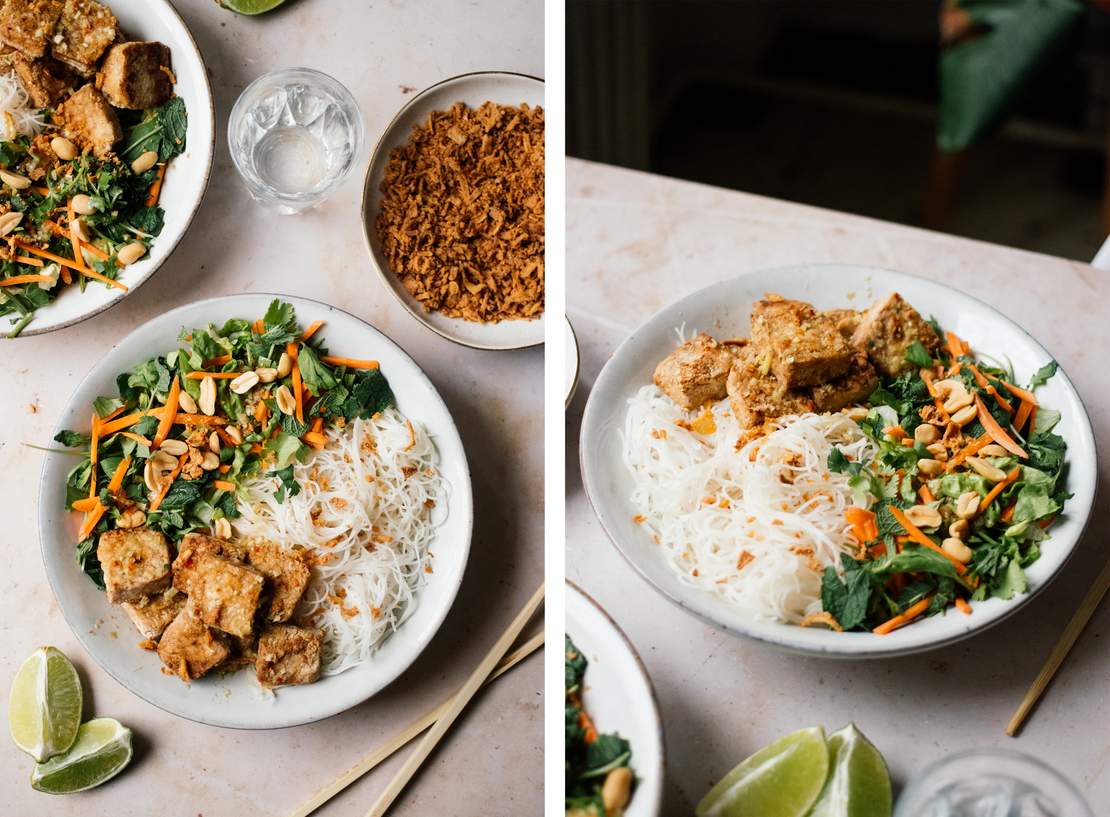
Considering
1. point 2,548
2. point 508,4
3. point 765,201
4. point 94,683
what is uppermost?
point 508,4

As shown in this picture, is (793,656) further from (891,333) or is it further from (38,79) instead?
(38,79)

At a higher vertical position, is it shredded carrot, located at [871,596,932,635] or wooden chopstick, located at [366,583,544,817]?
shredded carrot, located at [871,596,932,635]

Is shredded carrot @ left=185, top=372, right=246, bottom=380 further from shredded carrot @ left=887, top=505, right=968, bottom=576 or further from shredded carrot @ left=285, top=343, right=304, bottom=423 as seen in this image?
shredded carrot @ left=887, top=505, right=968, bottom=576

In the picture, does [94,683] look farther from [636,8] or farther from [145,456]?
[636,8]

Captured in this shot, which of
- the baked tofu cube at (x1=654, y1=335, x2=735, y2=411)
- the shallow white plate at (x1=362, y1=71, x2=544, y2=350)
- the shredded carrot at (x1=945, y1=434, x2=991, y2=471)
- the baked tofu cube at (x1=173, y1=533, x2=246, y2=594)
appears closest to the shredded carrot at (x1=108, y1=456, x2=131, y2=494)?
the baked tofu cube at (x1=173, y1=533, x2=246, y2=594)

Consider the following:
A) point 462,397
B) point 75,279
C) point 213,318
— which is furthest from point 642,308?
point 75,279

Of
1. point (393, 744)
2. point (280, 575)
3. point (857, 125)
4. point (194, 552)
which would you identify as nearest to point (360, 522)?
point (280, 575)

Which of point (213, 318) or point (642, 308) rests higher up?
point (213, 318)
